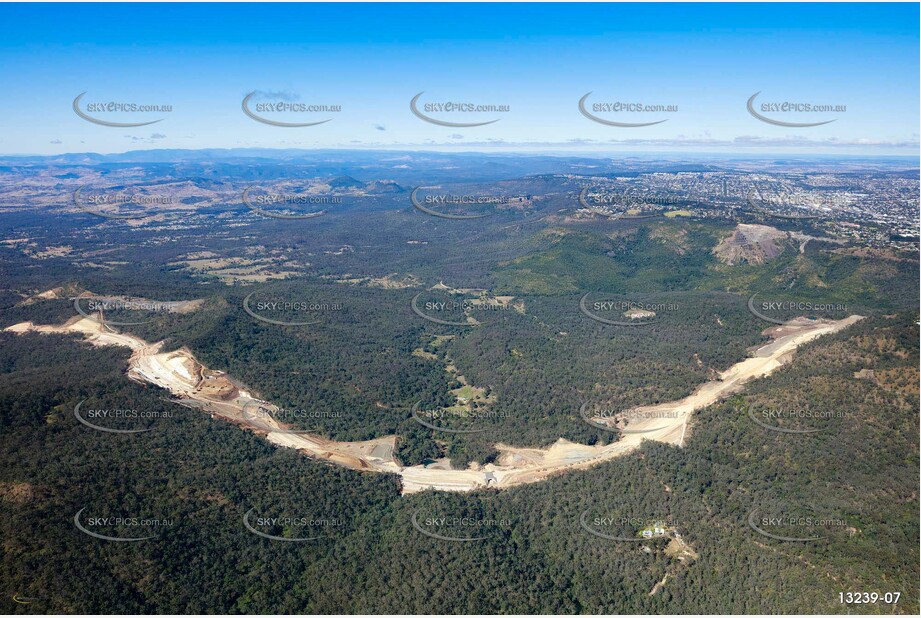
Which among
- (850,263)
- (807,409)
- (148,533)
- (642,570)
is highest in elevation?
(850,263)

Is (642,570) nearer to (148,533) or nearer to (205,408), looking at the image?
(148,533)

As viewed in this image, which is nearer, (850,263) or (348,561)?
(348,561)

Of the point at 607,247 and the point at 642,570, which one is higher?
the point at 607,247

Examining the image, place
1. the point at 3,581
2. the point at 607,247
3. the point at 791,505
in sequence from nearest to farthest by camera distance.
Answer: the point at 3,581 < the point at 791,505 < the point at 607,247

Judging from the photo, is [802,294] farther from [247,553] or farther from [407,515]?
[247,553]

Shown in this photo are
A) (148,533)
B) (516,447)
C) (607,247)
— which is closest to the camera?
(148,533)

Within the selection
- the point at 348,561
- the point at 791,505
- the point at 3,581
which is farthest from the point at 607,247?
the point at 3,581
